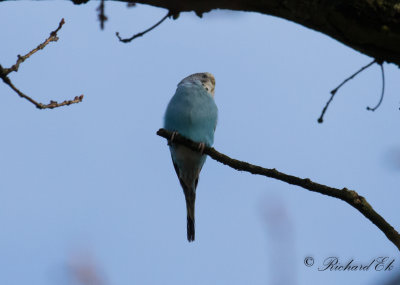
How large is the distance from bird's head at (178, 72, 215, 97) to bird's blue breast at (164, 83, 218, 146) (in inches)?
11.4

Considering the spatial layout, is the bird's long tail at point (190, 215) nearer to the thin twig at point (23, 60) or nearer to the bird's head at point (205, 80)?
the bird's head at point (205, 80)

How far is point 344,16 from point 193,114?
3401 mm

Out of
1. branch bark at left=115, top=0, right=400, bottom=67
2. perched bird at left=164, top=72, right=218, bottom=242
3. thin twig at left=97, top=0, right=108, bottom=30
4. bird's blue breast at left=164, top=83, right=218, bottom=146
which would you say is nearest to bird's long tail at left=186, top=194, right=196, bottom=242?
perched bird at left=164, top=72, right=218, bottom=242

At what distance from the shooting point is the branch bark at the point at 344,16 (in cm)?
189

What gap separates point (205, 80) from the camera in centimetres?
614

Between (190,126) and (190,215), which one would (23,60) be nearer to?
(190,126)

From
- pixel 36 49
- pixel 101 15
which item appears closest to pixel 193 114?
pixel 36 49

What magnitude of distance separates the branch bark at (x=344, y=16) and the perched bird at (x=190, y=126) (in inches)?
124

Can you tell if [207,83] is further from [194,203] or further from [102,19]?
[102,19]

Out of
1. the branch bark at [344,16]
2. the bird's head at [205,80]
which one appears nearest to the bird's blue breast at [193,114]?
the bird's head at [205,80]

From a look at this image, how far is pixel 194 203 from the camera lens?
18.5ft

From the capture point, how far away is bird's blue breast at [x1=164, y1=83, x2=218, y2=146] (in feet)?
17.1

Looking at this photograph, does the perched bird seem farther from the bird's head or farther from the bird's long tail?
the bird's head

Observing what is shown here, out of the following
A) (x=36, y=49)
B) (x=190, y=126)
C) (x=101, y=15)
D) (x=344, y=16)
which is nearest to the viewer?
(x=344, y=16)
